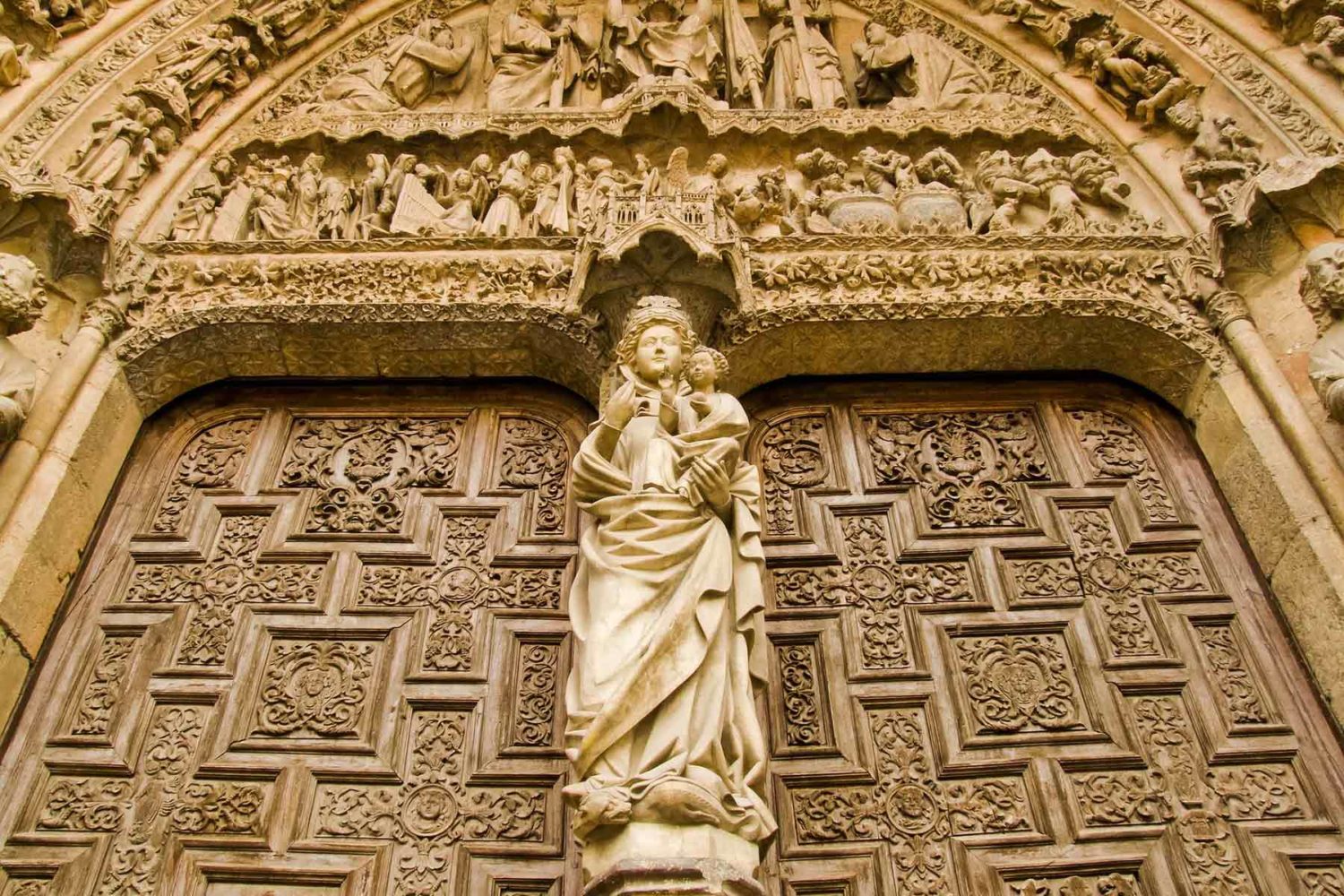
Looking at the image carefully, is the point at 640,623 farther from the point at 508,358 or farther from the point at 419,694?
the point at 508,358

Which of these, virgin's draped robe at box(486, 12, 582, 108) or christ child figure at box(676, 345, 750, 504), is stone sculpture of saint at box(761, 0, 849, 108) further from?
christ child figure at box(676, 345, 750, 504)

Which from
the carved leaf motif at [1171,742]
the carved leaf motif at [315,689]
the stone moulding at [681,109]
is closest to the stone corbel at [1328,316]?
the carved leaf motif at [1171,742]

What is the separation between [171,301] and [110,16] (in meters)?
2.02

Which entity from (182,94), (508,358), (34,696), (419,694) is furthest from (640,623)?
(182,94)

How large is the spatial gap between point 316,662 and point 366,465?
1093 millimetres

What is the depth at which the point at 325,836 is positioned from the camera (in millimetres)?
3906

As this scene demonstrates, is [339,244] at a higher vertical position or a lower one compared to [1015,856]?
higher

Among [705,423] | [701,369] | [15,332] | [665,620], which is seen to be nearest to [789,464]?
[701,369]

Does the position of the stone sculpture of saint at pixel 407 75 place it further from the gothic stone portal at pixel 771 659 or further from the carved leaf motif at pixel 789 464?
the carved leaf motif at pixel 789 464

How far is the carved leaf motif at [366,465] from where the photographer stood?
491cm

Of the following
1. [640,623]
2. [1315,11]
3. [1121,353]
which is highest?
[1315,11]

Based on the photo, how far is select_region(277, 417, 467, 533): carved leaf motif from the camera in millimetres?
4906

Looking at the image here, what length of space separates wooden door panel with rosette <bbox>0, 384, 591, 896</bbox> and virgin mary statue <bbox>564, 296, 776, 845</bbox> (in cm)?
90

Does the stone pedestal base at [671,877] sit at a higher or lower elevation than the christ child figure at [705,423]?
Result: lower
